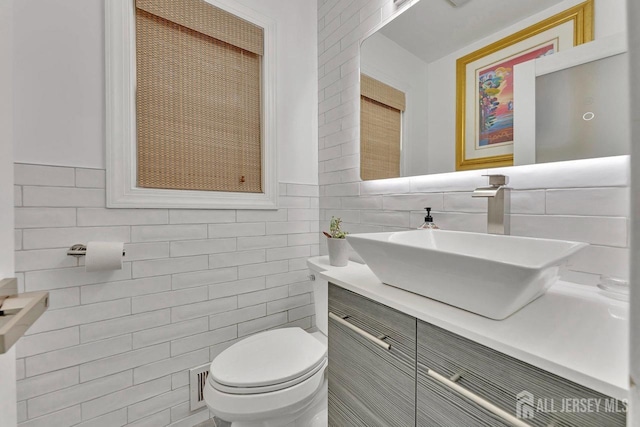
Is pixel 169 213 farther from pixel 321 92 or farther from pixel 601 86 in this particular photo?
pixel 601 86

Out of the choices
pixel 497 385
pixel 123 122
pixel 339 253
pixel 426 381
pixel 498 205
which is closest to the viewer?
pixel 497 385

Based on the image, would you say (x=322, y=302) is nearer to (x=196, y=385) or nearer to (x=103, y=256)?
(x=196, y=385)

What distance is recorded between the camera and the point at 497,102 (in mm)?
1001

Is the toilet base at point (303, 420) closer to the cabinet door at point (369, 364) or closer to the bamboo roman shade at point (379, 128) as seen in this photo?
the cabinet door at point (369, 364)

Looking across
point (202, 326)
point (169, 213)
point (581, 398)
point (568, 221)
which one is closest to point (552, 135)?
point (568, 221)

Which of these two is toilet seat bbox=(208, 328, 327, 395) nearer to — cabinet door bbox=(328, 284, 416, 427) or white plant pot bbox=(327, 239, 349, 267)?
cabinet door bbox=(328, 284, 416, 427)

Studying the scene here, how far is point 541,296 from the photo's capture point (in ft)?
2.45

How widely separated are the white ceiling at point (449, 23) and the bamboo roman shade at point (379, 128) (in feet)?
0.74

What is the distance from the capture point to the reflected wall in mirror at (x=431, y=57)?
97 cm

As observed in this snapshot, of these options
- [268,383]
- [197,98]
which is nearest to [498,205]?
[268,383]

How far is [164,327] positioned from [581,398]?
1.54 m

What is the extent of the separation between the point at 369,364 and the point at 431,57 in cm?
129

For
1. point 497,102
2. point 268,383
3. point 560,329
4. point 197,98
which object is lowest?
point 268,383

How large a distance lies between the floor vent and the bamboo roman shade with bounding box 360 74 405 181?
4.56 feet
